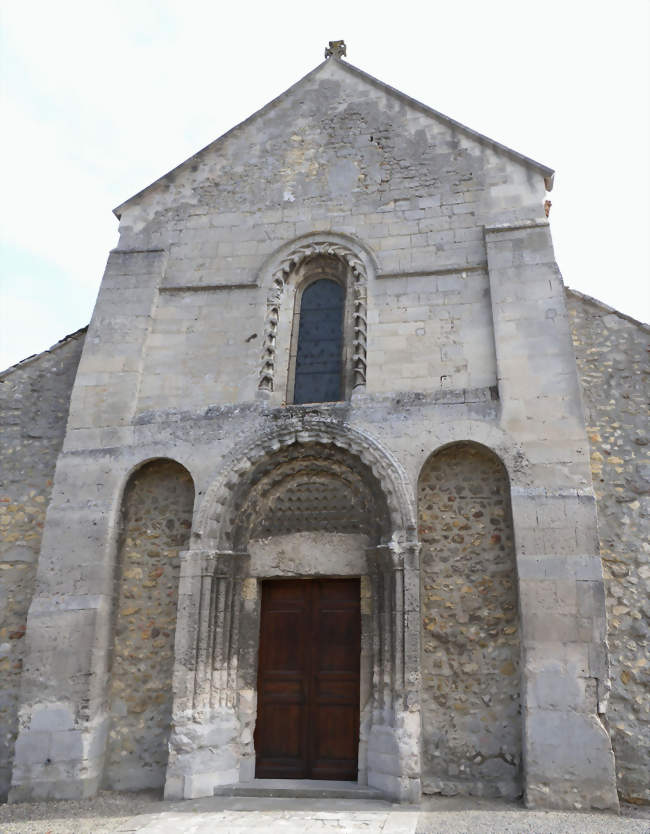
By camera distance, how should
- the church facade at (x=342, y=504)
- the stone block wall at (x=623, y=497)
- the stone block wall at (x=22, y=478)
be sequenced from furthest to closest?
the stone block wall at (x=22, y=478)
the church facade at (x=342, y=504)
the stone block wall at (x=623, y=497)

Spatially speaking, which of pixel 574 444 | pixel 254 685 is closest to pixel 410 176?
pixel 574 444

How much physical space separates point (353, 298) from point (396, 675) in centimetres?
425

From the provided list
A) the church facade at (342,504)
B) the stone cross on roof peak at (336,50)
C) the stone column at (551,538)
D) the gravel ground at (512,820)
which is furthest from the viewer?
the stone cross on roof peak at (336,50)

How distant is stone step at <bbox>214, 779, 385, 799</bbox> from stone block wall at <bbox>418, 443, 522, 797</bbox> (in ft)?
1.96

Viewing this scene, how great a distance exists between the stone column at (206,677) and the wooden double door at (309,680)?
0.34m

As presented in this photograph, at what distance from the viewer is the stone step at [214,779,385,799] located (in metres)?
6.04

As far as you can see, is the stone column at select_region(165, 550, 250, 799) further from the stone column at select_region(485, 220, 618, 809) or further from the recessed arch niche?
the stone column at select_region(485, 220, 618, 809)

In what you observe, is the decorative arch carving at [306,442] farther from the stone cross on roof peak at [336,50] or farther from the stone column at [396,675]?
the stone cross on roof peak at [336,50]

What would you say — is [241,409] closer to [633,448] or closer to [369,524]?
[369,524]

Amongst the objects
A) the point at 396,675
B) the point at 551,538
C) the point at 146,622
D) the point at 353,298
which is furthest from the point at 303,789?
the point at 353,298

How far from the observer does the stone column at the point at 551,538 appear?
5645 mm

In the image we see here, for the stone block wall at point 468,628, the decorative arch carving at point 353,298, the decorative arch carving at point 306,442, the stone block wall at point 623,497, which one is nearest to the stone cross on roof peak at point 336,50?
the decorative arch carving at point 353,298

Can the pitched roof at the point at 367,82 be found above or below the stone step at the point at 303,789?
above

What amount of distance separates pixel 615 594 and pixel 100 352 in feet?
20.3
